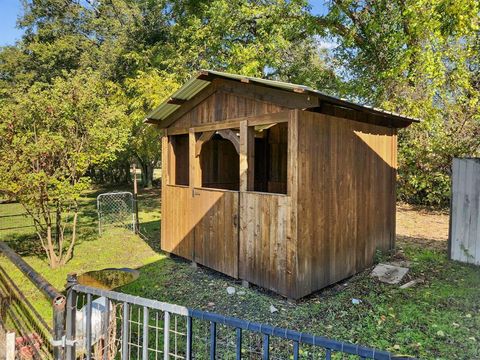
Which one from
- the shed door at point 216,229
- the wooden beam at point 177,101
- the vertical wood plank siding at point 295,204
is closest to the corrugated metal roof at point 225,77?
the wooden beam at point 177,101

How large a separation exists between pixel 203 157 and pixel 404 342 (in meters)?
5.11

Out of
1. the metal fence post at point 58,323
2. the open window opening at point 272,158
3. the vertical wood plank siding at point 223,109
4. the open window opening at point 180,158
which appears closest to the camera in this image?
the metal fence post at point 58,323

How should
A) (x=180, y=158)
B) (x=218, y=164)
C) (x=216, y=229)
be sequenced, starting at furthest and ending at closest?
(x=218, y=164), (x=180, y=158), (x=216, y=229)

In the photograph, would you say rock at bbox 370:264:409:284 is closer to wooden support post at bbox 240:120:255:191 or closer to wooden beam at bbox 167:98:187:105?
wooden support post at bbox 240:120:255:191

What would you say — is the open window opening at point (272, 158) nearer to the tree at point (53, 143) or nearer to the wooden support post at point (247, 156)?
the wooden support post at point (247, 156)

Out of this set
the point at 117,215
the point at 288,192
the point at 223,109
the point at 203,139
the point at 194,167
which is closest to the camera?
the point at 288,192

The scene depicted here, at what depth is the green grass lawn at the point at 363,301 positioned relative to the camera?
348 cm

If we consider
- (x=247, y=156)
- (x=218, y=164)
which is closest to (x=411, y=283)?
(x=247, y=156)

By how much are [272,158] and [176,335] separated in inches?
246

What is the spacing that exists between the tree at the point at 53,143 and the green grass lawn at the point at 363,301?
145 cm

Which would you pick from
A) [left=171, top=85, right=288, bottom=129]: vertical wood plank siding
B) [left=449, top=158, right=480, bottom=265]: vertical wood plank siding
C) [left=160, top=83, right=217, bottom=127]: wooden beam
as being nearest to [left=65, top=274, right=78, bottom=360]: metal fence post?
[left=171, top=85, right=288, bottom=129]: vertical wood plank siding

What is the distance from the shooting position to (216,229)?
549 centimetres

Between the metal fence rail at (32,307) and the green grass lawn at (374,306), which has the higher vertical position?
the metal fence rail at (32,307)

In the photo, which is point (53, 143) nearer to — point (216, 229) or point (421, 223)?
point (216, 229)
